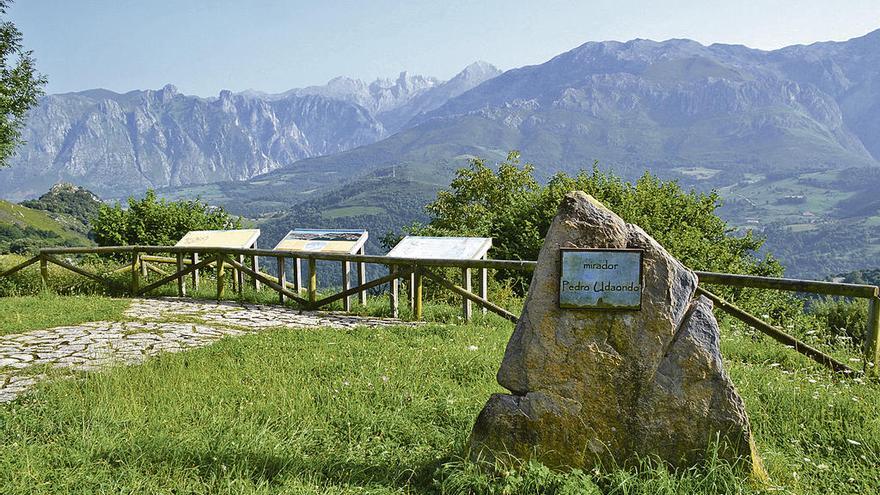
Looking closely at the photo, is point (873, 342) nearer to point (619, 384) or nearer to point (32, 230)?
point (619, 384)

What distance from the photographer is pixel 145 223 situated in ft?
65.2

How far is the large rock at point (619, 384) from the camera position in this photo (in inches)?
155

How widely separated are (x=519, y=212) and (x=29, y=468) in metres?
15.0

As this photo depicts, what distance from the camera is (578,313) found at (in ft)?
13.2

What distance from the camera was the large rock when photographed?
393 cm

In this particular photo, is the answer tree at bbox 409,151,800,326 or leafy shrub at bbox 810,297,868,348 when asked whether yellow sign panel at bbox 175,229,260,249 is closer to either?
tree at bbox 409,151,800,326

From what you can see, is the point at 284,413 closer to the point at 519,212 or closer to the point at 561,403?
the point at 561,403

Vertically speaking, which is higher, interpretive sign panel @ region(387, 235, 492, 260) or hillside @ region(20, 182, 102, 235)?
interpretive sign panel @ region(387, 235, 492, 260)

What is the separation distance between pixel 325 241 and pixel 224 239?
2824 mm

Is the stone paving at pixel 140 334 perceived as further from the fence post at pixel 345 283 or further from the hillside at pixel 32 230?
the hillside at pixel 32 230

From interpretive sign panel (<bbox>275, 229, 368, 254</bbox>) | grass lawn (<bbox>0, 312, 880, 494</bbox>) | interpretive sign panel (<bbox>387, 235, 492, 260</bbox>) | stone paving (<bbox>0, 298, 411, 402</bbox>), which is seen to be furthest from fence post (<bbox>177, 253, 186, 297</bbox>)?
grass lawn (<bbox>0, 312, 880, 494</bbox>)

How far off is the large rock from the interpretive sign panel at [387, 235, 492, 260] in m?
5.86

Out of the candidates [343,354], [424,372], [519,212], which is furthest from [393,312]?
[519,212]

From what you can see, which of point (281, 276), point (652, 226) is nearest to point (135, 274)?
point (281, 276)
